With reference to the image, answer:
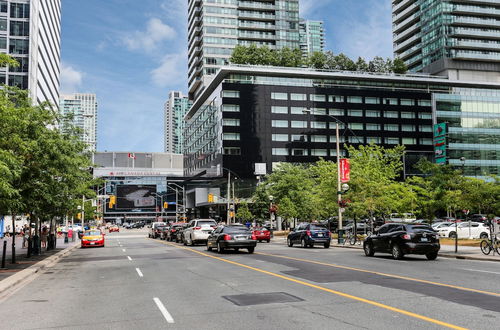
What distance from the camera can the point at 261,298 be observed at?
10.8 meters

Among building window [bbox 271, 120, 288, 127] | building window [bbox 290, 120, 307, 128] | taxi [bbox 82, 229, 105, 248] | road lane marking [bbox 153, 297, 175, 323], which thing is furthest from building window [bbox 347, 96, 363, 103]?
road lane marking [bbox 153, 297, 175, 323]

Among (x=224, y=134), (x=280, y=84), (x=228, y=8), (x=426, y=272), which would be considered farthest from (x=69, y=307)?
(x=228, y=8)

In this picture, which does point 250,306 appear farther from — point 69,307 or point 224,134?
point 224,134

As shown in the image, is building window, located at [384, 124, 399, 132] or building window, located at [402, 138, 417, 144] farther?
building window, located at [402, 138, 417, 144]

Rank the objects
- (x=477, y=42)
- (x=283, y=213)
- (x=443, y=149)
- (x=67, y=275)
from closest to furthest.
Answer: (x=67, y=275), (x=443, y=149), (x=283, y=213), (x=477, y=42)

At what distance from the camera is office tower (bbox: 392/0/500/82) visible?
12594cm

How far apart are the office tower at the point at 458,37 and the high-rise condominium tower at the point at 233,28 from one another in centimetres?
3525

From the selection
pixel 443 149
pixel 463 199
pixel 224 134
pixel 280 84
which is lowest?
pixel 463 199

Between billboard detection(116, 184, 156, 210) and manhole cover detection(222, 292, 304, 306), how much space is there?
163 meters

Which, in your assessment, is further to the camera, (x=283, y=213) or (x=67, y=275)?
(x=283, y=213)

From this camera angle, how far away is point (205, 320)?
8531 millimetres

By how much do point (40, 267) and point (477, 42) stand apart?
13400 cm

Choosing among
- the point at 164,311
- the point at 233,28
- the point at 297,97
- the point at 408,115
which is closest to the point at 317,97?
the point at 297,97

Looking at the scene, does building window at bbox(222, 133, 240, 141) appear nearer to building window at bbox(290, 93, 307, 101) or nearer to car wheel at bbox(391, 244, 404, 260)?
building window at bbox(290, 93, 307, 101)
